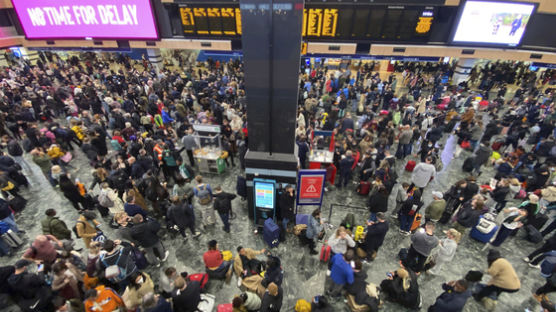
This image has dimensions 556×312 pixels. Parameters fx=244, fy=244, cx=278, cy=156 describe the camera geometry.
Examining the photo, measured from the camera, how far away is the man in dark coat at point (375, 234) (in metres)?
5.83

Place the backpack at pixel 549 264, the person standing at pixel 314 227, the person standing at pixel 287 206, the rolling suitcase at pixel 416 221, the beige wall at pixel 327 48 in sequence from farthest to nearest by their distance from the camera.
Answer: the beige wall at pixel 327 48 → the rolling suitcase at pixel 416 221 → the person standing at pixel 287 206 → the person standing at pixel 314 227 → the backpack at pixel 549 264

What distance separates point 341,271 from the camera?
196 inches

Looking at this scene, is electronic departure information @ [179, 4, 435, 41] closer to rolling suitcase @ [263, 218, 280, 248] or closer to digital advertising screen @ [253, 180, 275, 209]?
digital advertising screen @ [253, 180, 275, 209]

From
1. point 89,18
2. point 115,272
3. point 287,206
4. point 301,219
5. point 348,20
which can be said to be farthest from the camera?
point 89,18

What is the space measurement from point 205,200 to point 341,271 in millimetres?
4120

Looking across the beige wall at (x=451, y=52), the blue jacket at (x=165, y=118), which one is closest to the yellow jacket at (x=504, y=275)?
the blue jacket at (x=165, y=118)

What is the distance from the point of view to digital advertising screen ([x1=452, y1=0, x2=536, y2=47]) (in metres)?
14.3

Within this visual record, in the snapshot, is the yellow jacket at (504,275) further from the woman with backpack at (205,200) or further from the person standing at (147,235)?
the person standing at (147,235)

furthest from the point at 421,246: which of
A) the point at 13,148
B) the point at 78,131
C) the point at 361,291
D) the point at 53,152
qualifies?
the point at 78,131

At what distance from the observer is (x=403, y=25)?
14.0 meters

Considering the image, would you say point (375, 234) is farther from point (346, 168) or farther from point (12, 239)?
point (12, 239)

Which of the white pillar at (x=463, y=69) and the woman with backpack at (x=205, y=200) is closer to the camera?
the woman with backpack at (x=205, y=200)

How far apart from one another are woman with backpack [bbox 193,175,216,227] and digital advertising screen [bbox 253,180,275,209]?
1.39m

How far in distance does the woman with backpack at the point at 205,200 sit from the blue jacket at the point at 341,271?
153 inches
